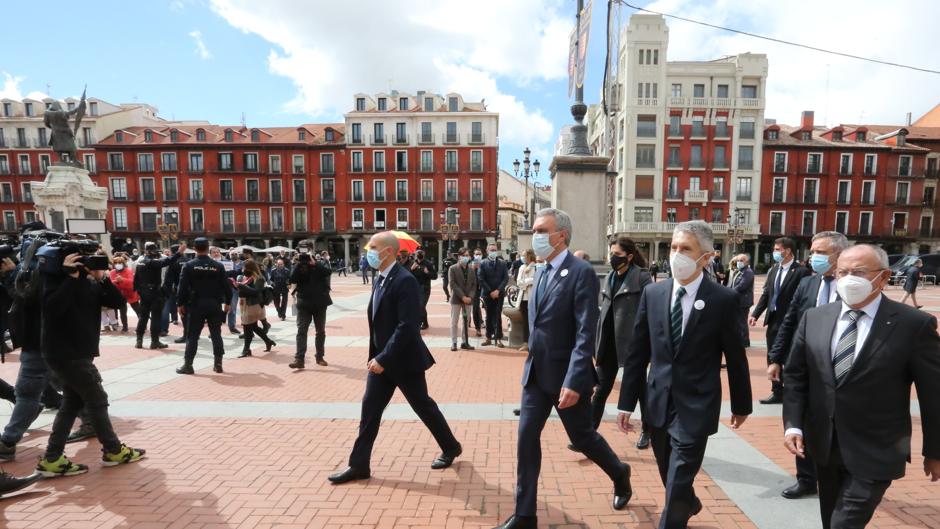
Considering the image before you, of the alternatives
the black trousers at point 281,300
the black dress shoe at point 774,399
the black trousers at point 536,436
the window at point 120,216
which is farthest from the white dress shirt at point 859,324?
the window at point 120,216

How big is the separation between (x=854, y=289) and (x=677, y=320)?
798 millimetres

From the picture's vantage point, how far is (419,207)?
43.6m

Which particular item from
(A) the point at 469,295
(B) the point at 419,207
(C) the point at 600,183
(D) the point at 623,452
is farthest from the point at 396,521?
(B) the point at 419,207

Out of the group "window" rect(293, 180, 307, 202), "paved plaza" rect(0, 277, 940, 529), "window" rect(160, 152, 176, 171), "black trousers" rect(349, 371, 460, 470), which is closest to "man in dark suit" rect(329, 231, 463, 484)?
"black trousers" rect(349, 371, 460, 470)

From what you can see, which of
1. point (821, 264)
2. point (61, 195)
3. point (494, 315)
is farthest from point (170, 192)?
point (821, 264)

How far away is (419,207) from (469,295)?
3601 centimetres

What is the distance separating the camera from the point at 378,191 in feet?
144

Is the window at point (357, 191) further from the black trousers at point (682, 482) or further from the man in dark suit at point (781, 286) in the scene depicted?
the black trousers at point (682, 482)

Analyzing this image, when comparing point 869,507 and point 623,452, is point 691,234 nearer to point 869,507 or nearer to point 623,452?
point 869,507

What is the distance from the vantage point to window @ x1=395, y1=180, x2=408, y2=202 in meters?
43.7


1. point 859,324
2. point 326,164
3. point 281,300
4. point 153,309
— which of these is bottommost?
point 281,300

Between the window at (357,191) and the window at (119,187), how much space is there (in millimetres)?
21504

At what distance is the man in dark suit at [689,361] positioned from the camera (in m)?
2.42

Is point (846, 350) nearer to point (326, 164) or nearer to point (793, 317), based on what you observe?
point (793, 317)
